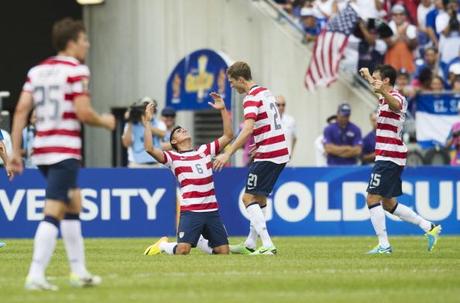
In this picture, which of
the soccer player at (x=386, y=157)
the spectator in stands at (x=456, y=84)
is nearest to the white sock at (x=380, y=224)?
the soccer player at (x=386, y=157)

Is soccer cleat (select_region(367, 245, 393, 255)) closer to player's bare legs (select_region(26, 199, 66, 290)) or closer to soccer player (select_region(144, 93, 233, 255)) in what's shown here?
soccer player (select_region(144, 93, 233, 255))

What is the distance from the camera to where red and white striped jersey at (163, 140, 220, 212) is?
16.2m

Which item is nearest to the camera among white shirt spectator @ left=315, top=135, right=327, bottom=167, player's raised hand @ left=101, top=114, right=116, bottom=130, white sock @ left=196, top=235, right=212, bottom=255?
player's raised hand @ left=101, top=114, right=116, bottom=130

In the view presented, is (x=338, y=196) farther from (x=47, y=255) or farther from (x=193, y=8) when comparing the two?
(x=47, y=255)

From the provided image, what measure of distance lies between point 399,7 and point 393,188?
35.1 feet

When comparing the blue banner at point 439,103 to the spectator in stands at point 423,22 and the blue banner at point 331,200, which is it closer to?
the spectator in stands at point 423,22

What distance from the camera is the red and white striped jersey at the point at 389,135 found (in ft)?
53.1

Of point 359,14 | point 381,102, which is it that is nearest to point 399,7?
point 359,14

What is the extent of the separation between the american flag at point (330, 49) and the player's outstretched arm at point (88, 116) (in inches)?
556

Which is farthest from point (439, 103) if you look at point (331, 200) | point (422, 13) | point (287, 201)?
point (287, 201)

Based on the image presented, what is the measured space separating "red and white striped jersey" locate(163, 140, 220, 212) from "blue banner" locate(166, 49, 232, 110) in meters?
8.49

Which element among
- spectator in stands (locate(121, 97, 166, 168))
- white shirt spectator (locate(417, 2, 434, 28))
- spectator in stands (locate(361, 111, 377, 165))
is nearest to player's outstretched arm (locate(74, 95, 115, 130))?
spectator in stands (locate(121, 97, 166, 168))

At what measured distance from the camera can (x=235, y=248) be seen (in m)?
16.4

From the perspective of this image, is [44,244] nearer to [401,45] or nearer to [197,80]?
[197,80]
